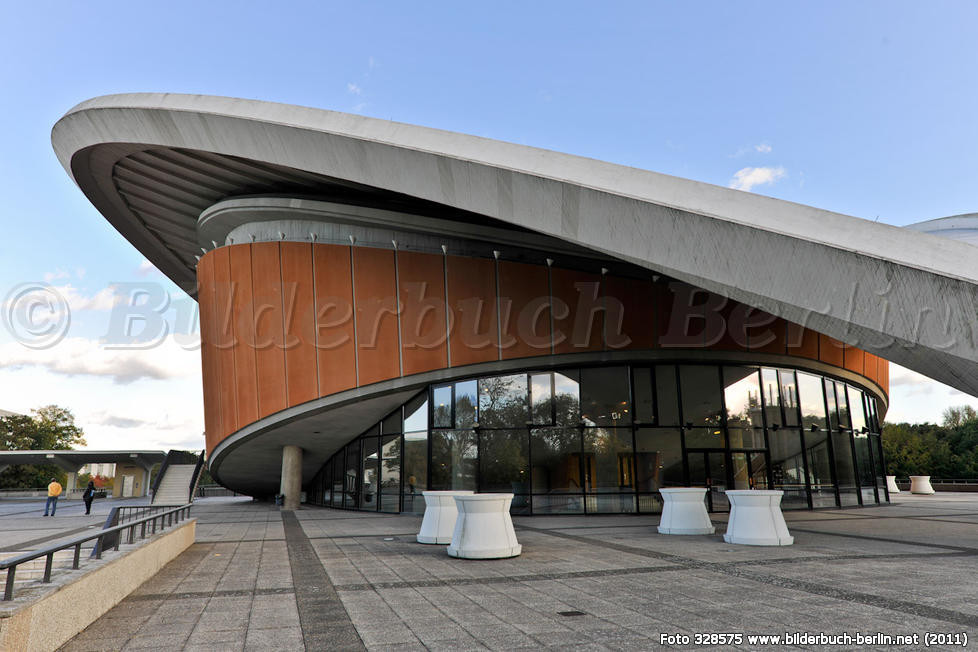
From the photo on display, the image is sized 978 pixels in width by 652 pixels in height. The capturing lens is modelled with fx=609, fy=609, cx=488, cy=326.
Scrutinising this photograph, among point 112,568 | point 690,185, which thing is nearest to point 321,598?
point 112,568

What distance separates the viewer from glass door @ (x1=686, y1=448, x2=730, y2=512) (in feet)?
67.4

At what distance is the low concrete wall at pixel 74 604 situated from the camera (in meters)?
4.66

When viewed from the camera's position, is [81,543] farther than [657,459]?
No

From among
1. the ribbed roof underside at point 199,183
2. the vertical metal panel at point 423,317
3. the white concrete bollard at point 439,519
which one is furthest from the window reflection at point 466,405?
the white concrete bollard at point 439,519

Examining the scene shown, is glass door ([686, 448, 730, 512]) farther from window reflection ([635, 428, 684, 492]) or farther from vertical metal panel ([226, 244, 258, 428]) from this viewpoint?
vertical metal panel ([226, 244, 258, 428])

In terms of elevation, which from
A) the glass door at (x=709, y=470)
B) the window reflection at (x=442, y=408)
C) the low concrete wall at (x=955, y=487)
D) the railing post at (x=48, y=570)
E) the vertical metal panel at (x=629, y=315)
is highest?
the vertical metal panel at (x=629, y=315)

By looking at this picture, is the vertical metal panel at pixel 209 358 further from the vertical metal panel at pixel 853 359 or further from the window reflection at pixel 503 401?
the vertical metal panel at pixel 853 359

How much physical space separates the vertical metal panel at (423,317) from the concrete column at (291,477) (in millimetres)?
8212

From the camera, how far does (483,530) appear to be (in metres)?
10.5

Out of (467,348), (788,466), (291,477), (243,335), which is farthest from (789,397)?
(243,335)

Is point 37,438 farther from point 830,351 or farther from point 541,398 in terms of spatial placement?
point 830,351

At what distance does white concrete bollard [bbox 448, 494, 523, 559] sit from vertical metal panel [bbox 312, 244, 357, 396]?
11.3m

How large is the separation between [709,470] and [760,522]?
9.16m

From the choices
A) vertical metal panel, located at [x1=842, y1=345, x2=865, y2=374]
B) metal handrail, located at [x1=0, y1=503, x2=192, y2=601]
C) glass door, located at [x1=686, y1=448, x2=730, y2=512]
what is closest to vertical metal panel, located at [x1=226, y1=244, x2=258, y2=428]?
metal handrail, located at [x1=0, y1=503, x2=192, y2=601]
